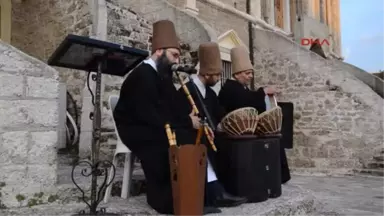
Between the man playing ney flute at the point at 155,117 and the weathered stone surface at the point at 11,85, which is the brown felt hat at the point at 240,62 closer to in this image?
the man playing ney flute at the point at 155,117

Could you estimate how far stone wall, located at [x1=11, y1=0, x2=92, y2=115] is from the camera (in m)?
6.00

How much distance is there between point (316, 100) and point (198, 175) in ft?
28.8

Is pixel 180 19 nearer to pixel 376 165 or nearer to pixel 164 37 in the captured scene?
pixel 164 37

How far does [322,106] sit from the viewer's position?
10586 millimetres

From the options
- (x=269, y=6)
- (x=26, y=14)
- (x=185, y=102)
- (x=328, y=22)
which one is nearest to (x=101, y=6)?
(x=26, y=14)

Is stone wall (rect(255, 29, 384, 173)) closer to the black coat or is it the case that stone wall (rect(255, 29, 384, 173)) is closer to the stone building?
the stone building

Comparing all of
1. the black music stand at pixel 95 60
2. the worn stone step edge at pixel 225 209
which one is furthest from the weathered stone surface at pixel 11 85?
the worn stone step edge at pixel 225 209

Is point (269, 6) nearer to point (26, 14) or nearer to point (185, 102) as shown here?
point (26, 14)

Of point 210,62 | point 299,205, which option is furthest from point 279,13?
point 299,205

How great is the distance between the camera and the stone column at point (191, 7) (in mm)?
9607

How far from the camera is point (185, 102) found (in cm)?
348

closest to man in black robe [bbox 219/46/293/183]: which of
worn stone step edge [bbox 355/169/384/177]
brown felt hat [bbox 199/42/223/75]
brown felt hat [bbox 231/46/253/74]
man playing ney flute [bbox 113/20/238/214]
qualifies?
brown felt hat [bbox 231/46/253/74]

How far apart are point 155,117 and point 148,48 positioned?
12.6ft

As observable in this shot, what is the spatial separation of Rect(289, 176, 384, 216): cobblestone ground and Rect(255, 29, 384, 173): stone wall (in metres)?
1.04
